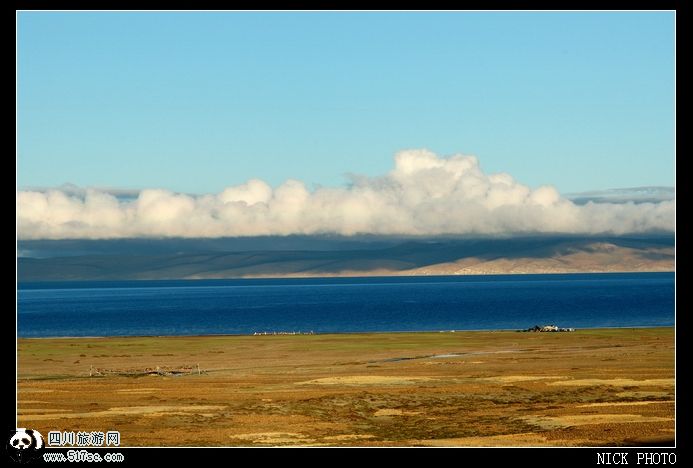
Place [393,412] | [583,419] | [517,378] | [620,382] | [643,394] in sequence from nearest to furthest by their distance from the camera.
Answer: [583,419] < [393,412] < [643,394] < [620,382] < [517,378]

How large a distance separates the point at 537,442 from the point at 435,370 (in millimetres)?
32802

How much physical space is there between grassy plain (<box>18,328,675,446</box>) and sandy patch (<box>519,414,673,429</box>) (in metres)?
0.11

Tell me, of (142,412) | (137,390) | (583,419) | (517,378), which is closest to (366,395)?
(517,378)

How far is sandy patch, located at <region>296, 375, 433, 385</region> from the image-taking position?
69.8 m

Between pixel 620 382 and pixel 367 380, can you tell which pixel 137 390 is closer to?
pixel 367 380

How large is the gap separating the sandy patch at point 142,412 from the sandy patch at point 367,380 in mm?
13957

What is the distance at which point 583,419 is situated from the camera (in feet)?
173

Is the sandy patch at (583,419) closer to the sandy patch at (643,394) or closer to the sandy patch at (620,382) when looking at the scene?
the sandy patch at (643,394)

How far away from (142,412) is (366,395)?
15.3 m

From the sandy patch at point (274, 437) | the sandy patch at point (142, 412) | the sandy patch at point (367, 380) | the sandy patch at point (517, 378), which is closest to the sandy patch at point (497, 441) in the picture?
the sandy patch at point (274, 437)
